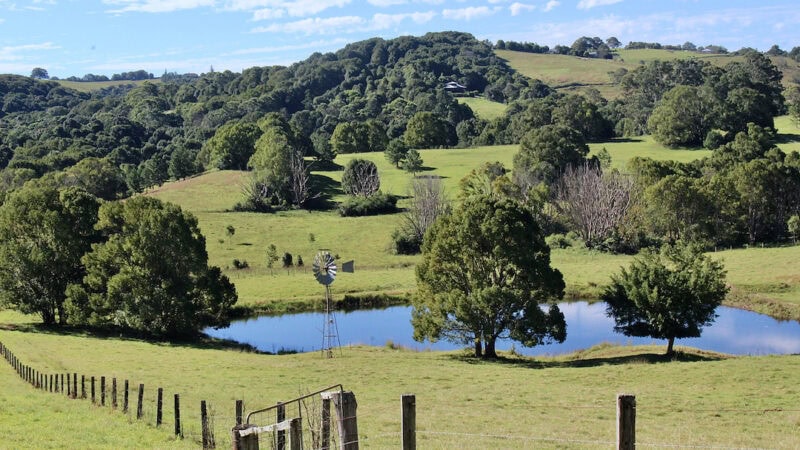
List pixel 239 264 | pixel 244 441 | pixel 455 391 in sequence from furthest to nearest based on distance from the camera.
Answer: pixel 239 264, pixel 455 391, pixel 244 441

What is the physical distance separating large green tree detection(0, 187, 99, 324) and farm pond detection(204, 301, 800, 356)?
10.4 metres

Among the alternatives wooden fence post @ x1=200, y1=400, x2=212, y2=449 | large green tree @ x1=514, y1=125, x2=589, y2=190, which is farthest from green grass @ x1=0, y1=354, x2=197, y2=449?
large green tree @ x1=514, y1=125, x2=589, y2=190

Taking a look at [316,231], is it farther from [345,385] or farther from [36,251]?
[345,385]

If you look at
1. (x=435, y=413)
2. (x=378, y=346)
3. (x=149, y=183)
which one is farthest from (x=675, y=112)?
(x=435, y=413)

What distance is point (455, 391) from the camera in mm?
28906

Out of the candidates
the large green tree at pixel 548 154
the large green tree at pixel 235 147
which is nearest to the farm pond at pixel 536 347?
the large green tree at pixel 548 154

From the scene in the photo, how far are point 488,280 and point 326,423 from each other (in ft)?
99.1

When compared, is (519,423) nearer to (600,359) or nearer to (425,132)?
(600,359)

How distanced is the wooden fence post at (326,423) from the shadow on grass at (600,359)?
27.4 metres

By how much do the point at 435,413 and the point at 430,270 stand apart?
17795 mm

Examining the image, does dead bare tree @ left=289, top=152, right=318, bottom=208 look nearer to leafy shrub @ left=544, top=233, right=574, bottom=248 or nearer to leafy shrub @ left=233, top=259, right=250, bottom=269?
leafy shrub @ left=233, top=259, right=250, bottom=269

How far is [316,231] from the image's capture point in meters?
83.6

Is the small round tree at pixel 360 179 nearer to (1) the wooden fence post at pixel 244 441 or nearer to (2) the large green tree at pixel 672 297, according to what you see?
(2) the large green tree at pixel 672 297

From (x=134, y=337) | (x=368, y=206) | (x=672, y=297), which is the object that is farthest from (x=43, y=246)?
(x=368, y=206)
